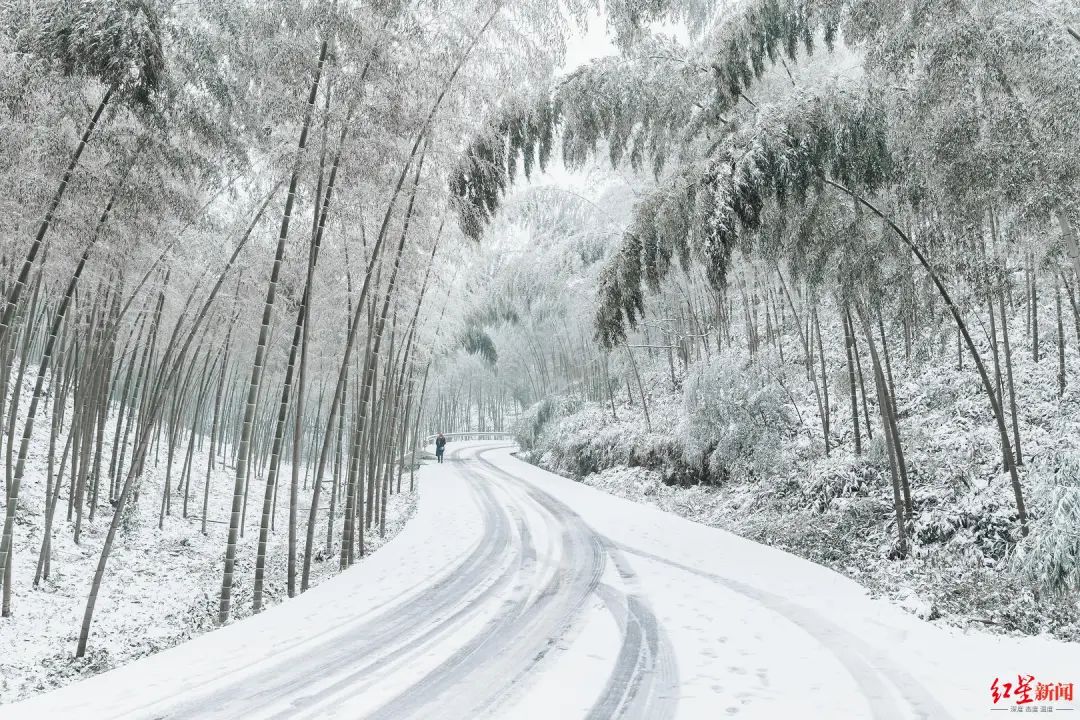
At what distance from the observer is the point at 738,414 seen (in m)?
8.12

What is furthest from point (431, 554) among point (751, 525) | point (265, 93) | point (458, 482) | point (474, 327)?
point (474, 327)

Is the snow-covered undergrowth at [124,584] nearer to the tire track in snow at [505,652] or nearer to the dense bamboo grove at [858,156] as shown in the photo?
the tire track in snow at [505,652]

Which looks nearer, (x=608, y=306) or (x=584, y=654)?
(x=584, y=654)

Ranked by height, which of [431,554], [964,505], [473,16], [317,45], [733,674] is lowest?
[431,554]

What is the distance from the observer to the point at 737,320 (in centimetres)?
1520

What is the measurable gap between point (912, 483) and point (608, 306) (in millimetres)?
3654

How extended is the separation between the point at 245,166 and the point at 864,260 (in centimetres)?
548

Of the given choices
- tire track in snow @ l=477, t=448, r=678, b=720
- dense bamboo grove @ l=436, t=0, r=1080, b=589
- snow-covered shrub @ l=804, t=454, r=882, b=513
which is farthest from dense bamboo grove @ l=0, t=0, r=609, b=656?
snow-covered shrub @ l=804, t=454, r=882, b=513

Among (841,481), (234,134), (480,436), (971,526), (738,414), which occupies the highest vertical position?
(234,134)

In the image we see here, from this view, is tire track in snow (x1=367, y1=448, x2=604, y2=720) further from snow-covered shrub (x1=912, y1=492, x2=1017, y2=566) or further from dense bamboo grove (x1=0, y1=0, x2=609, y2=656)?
snow-covered shrub (x1=912, y1=492, x2=1017, y2=566)

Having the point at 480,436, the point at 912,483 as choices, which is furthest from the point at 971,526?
the point at 480,436

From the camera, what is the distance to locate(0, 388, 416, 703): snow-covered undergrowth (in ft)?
15.2

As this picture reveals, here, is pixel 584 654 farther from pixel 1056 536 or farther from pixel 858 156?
pixel 858 156

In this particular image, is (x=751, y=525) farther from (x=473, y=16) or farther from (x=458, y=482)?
(x=458, y=482)
